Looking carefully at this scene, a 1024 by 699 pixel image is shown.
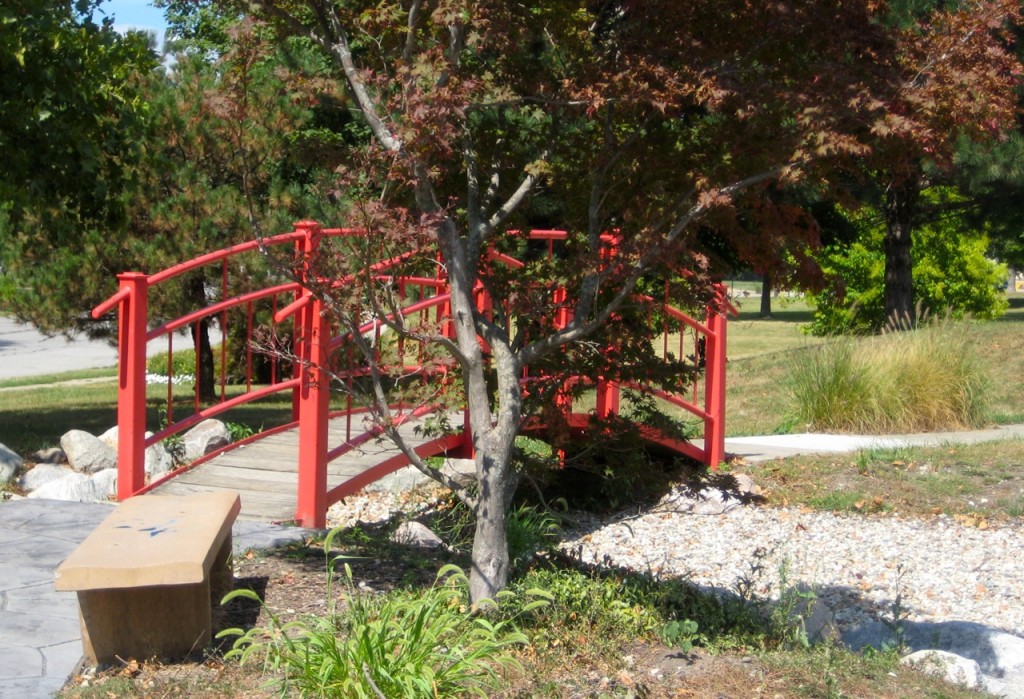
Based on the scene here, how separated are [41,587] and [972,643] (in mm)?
4181

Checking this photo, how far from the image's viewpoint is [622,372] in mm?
5789

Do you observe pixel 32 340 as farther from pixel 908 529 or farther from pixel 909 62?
pixel 909 62

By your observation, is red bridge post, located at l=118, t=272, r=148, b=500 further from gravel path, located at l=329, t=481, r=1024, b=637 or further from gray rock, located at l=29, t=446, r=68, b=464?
gray rock, located at l=29, t=446, r=68, b=464

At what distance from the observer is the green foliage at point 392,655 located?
11.5 feet

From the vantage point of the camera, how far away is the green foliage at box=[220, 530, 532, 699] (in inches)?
138

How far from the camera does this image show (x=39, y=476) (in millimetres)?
8070

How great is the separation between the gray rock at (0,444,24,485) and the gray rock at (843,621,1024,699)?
5517mm

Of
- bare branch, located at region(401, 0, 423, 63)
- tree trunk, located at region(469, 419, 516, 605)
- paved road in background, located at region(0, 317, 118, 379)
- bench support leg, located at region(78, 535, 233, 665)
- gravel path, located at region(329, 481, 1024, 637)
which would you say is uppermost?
bare branch, located at region(401, 0, 423, 63)

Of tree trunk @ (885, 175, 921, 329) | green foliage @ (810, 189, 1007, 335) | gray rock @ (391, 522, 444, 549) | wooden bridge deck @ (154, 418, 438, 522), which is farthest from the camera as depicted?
green foliage @ (810, 189, 1007, 335)

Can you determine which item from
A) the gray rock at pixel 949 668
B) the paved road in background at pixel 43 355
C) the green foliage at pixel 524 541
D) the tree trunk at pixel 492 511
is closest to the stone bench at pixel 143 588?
the tree trunk at pixel 492 511

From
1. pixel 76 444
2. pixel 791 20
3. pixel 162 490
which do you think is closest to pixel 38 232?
pixel 76 444

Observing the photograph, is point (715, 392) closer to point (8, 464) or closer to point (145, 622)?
point (8, 464)

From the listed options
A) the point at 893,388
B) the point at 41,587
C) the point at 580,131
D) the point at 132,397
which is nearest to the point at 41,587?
the point at 41,587

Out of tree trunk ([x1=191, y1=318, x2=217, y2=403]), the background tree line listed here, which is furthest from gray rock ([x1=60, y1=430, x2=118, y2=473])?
tree trunk ([x1=191, y1=318, x2=217, y2=403])
